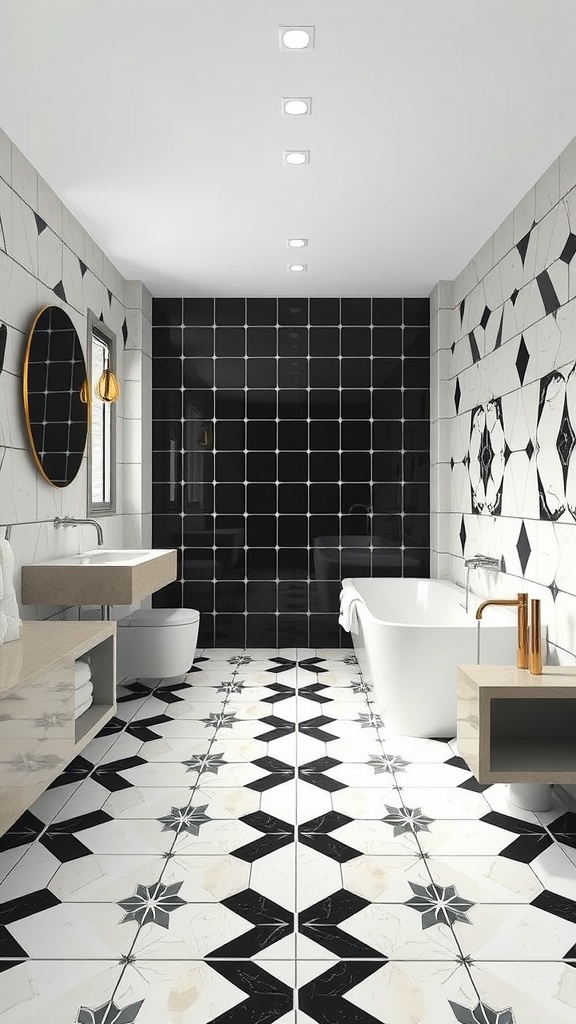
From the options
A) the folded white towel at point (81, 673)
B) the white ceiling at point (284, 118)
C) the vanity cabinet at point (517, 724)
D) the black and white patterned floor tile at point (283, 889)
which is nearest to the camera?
the black and white patterned floor tile at point (283, 889)

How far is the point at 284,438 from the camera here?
5.57m

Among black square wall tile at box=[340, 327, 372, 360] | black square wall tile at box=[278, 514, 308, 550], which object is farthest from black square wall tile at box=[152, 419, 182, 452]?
black square wall tile at box=[340, 327, 372, 360]

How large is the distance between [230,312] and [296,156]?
237 centimetres

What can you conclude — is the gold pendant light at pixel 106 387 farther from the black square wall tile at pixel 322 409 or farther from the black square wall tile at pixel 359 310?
the black square wall tile at pixel 359 310

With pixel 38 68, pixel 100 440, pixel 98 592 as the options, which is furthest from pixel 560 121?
pixel 100 440

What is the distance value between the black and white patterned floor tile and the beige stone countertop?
0.64 meters

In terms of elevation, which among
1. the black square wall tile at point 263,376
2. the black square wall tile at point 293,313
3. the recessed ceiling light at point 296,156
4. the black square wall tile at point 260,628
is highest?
the recessed ceiling light at point 296,156

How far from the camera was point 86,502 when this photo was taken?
13.9 ft

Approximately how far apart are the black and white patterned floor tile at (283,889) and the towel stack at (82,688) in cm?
33

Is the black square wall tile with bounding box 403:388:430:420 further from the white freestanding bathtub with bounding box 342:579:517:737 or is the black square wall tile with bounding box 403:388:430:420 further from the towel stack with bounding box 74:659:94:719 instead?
the towel stack with bounding box 74:659:94:719

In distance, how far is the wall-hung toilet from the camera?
4.36 metres

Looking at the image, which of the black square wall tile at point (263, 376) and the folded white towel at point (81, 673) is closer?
the folded white towel at point (81, 673)

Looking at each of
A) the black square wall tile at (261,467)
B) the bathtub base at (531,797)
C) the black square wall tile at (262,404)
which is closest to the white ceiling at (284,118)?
the black square wall tile at (262,404)

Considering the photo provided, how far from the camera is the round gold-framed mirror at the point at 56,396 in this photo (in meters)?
3.31
